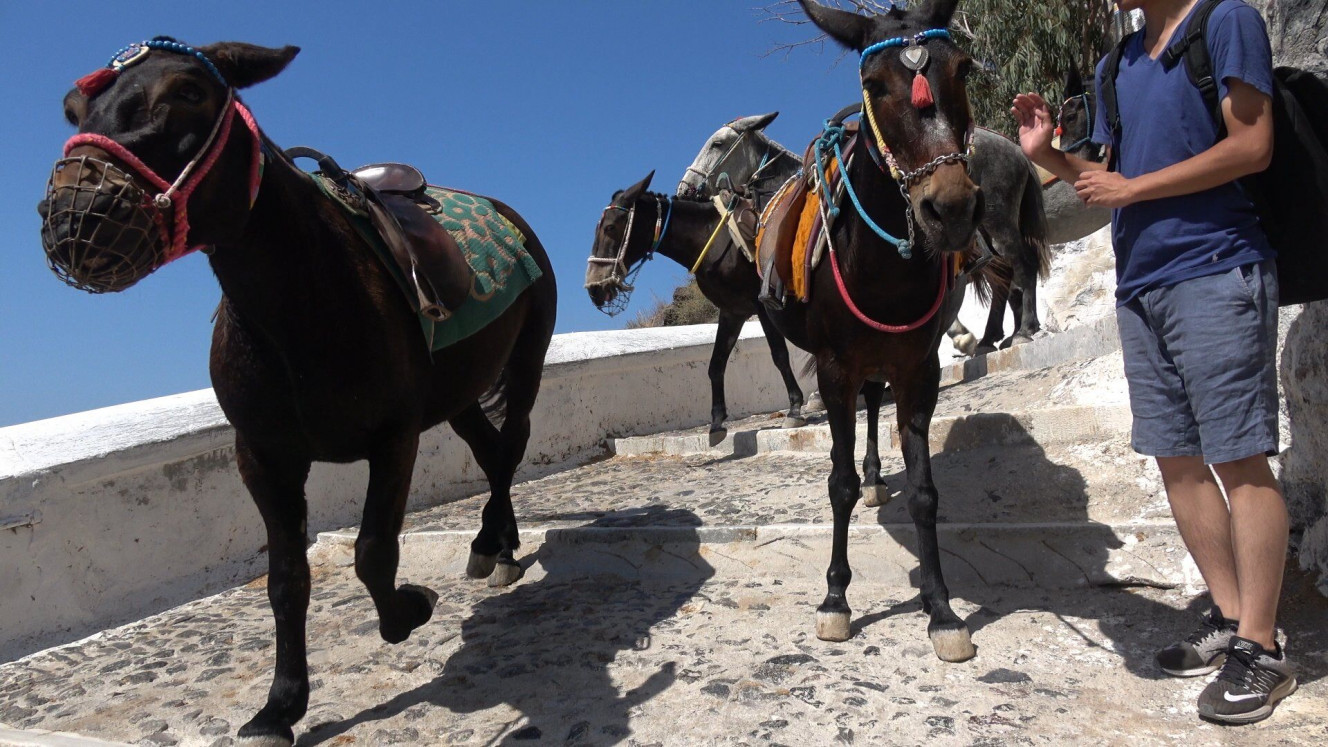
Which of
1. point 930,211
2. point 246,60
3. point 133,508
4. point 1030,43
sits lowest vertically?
point 133,508

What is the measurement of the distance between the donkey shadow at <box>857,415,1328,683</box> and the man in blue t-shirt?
0.33 metres

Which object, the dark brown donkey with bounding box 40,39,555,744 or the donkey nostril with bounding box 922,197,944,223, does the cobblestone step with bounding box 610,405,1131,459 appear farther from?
the dark brown donkey with bounding box 40,39,555,744

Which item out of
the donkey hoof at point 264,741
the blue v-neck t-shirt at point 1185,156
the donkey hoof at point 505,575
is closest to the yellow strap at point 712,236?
the donkey hoof at point 505,575

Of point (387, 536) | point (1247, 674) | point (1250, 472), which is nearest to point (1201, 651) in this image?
point (1247, 674)

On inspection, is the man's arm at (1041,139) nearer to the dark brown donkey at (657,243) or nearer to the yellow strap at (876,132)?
the yellow strap at (876,132)

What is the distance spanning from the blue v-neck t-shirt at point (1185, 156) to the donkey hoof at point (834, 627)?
5.13ft

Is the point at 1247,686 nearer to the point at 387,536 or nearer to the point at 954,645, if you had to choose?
the point at 954,645

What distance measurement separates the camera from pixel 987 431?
17.1ft

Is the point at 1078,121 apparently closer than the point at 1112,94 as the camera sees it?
No

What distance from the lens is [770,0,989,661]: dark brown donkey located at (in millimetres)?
2891

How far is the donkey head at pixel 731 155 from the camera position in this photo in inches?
357

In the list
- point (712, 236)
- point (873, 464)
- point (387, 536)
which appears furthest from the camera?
point (712, 236)

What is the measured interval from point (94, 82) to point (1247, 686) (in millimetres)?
3533

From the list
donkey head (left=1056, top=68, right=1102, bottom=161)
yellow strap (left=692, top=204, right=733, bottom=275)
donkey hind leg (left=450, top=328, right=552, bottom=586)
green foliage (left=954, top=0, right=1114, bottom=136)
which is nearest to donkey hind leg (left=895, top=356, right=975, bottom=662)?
donkey hind leg (left=450, top=328, right=552, bottom=586)
